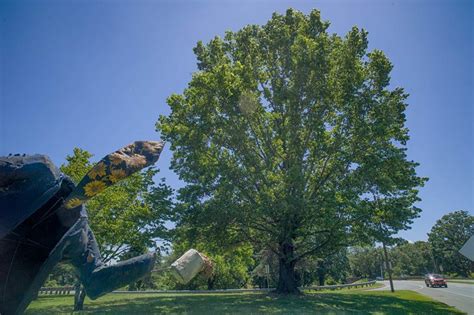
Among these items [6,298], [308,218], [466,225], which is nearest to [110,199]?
[308,218]

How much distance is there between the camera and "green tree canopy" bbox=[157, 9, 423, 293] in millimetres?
17438

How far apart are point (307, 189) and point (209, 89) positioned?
891cm

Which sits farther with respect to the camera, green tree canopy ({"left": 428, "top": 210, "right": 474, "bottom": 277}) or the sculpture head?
green tree canopy ({"left": 428, "top": 210, "right": 474, "bottom": 277})

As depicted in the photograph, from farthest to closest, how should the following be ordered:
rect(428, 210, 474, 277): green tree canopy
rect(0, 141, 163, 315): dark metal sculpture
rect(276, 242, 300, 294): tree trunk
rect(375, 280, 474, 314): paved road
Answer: rect(428, 210, 474, 277): green tree canopy → rect(276, 242, 300, 294): tree trunk → rect(375, 280, 474, 314): paved road → rect(0, 141, 163, 315): dark metal sculpture

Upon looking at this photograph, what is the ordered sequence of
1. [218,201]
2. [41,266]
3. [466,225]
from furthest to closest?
1. [466,225]
2. [218,201]
3. [41,266]

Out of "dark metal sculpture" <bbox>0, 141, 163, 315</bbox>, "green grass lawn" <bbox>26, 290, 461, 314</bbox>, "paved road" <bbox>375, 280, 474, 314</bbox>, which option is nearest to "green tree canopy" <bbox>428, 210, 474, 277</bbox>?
"paved road" <bbox>375, 280, 474, 314</bbox>

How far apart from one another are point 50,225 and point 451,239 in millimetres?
100611

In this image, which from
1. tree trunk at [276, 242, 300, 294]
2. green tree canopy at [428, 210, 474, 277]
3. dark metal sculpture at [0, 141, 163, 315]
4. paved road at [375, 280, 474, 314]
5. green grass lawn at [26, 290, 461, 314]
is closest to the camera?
dark metal sculpture at [0, 141, 163, 315]

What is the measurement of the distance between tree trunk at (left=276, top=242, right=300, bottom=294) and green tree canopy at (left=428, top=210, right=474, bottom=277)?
76.7 metres

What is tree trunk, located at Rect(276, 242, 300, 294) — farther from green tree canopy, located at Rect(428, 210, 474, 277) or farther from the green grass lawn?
green tree canopy, located at Rect(428, 210, 474, 277)

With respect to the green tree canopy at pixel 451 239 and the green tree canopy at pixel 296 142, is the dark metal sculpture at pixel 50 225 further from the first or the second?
the green tree canopy at pixel 451 239

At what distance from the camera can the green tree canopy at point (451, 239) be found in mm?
77312

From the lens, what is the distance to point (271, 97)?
68.6 feet

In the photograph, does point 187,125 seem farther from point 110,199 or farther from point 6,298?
point 6,298
